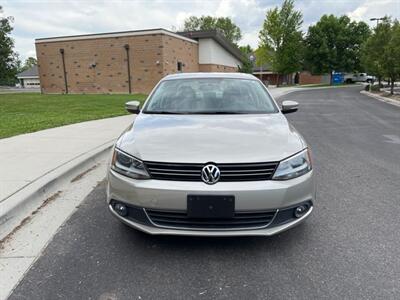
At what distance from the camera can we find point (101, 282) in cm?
244

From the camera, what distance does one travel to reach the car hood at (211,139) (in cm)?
262

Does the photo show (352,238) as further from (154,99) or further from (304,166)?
(154,99)

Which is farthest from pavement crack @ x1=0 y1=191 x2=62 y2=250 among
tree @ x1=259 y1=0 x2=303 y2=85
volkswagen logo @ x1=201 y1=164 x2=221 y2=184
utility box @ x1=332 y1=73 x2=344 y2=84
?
utility box @ x1=332 y1=73 x2=344 y2=84

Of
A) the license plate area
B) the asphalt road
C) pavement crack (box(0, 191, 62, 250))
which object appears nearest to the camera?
the asphalt road

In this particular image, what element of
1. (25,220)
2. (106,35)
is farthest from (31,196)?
(106,35)

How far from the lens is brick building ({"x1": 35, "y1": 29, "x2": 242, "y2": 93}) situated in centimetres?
2559

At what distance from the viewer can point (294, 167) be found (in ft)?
8.94

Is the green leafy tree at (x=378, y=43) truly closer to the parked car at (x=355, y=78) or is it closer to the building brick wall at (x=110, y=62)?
the building brick wall at (x=110, y=62)

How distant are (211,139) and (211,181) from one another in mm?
450

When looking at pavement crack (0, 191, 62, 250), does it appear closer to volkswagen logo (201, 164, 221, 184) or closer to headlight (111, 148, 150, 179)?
headlight (111, 148, 150, 179)

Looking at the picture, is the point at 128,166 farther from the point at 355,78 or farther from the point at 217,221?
the point at 355,78

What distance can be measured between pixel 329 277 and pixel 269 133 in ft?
4.19

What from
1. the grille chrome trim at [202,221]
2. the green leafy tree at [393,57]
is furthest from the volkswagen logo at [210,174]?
the green leafy tree at [393,57]

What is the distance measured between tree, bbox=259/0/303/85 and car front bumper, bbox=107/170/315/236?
45439 mm
